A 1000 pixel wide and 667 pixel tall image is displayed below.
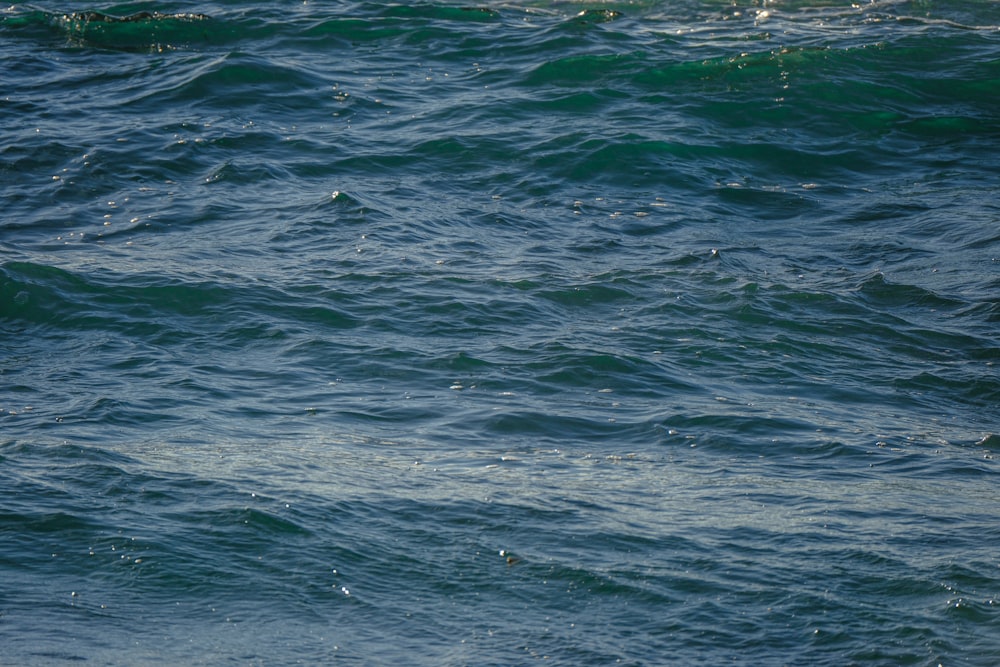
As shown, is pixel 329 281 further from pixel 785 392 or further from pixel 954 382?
pixel 954 382

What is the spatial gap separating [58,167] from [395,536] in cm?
668

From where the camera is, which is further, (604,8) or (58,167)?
(604,8)

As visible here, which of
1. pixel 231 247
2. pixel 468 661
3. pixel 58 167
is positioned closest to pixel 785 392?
pixel 468 661

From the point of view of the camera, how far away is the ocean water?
466 cm

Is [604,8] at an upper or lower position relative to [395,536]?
upper

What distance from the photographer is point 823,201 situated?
1002cm

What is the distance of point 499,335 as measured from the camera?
7.68 m

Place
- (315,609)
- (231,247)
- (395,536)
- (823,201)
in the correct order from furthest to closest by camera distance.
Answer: (823,201) < (231,247) < (395,536) < (315,609)

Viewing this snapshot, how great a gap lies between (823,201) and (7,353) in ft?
21.0

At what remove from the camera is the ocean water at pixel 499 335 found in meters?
4.66

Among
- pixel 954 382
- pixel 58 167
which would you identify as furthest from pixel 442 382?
pixel 58 167

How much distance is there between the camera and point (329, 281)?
840cm

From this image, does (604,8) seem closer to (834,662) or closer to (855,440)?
(855,440)

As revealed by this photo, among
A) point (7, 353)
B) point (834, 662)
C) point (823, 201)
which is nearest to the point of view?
point (834, 662)
